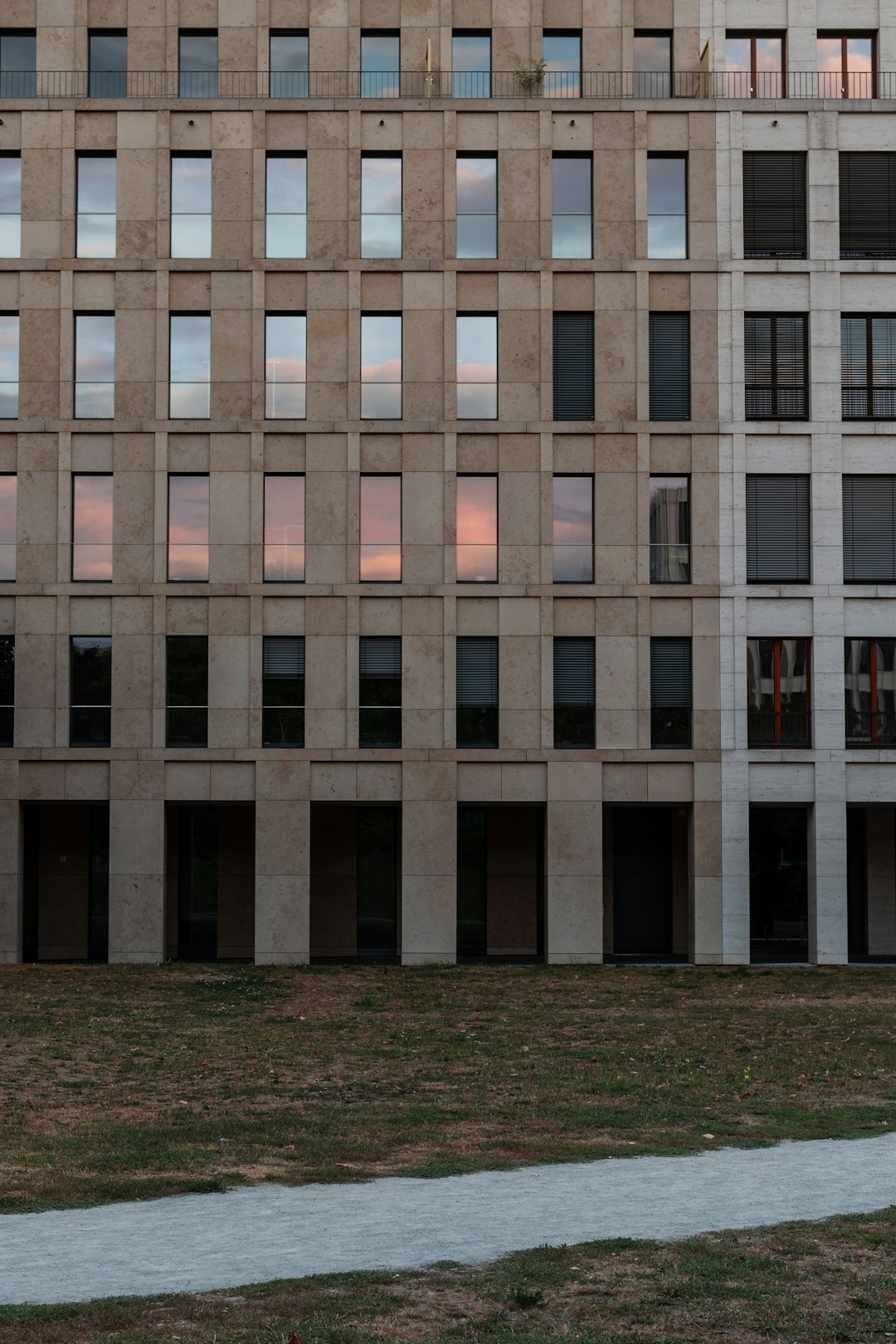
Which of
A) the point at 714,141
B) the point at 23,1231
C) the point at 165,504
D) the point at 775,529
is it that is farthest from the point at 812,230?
the point at 23,1231

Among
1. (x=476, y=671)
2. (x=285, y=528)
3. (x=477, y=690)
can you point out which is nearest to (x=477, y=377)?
(x=285, y=528)

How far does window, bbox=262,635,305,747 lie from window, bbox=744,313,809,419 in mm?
12727

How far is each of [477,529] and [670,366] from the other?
6292 millimetres

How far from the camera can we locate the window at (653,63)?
41.0 meters

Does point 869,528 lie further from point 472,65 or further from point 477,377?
point 472,65

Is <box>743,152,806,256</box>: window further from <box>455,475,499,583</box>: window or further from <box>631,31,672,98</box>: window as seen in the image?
<box>455,475,499,583</box>: window

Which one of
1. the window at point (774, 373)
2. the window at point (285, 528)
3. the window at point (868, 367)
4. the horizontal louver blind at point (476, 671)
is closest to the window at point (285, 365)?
the window at point (285, 528)

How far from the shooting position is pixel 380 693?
39562 millimetres

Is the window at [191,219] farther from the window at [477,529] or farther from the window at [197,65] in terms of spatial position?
the window at [477,529]

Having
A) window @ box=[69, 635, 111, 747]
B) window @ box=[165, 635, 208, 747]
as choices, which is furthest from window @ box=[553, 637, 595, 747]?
window @ box=[69, 635, 111, 747]

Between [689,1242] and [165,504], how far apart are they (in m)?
30.6

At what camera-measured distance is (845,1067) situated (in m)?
21.8

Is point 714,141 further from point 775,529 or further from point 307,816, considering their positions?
point 307,816

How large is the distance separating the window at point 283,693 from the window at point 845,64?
1926cm
